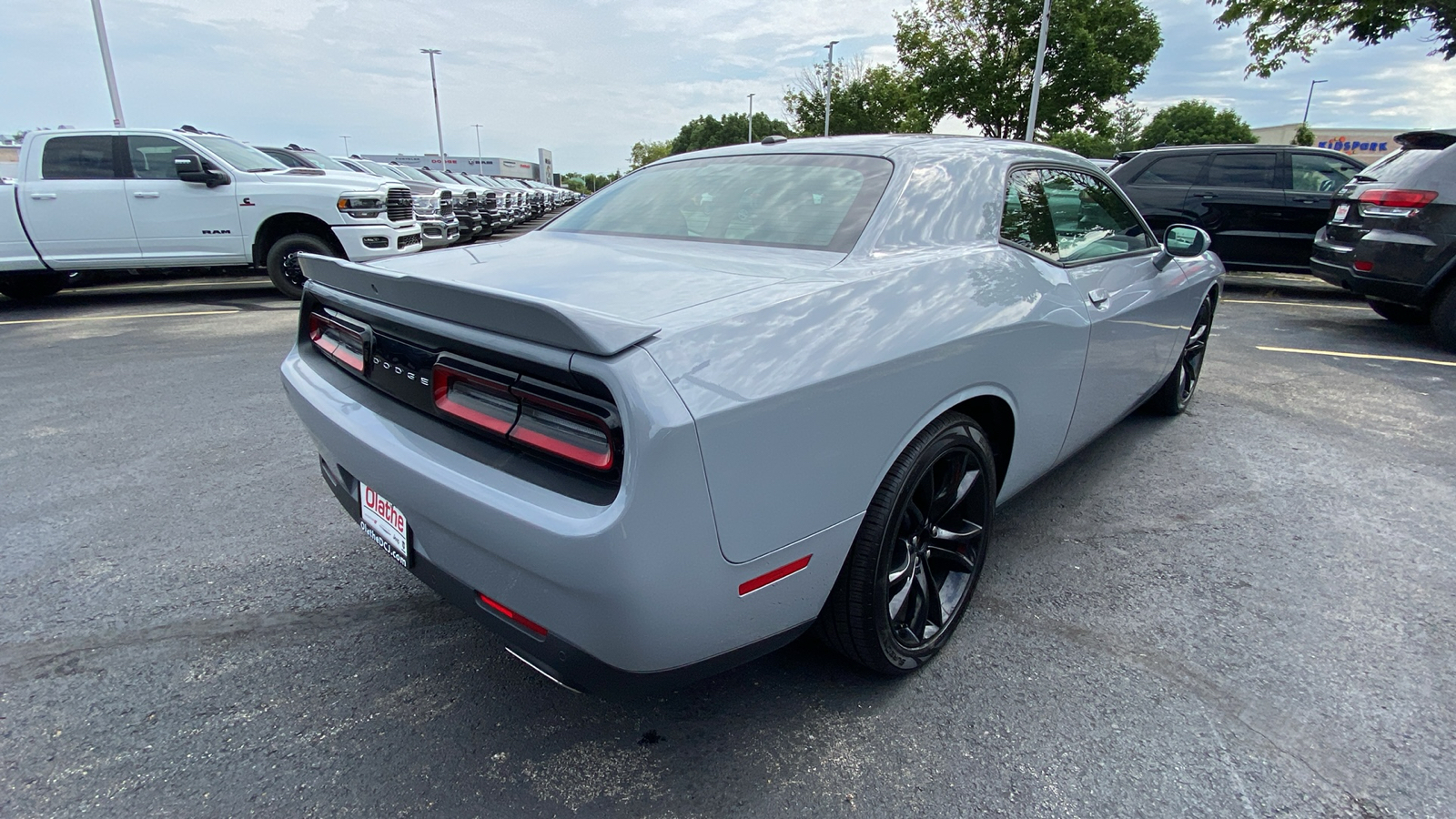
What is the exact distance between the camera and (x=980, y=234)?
7.65 ft

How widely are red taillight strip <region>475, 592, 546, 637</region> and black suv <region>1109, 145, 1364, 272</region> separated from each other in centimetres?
965

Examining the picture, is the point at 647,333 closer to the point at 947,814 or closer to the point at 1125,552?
the point at 947,814

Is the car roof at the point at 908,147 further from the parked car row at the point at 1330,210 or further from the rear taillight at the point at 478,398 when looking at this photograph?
the parked car row at the point at 1330,210

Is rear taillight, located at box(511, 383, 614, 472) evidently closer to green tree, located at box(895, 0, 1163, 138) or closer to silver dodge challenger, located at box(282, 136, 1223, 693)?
silver dodge challenger, located at box(282, 136, 1223, 693)

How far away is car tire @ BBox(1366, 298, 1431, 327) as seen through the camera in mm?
7090

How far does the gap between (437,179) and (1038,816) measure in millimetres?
18641

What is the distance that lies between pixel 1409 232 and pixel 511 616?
24.4 ft

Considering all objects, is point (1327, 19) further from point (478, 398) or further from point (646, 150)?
point (646, 150)

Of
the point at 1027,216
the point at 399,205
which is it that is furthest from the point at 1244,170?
the point at 399,205

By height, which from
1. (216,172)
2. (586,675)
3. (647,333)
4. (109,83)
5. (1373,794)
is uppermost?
(109,83)

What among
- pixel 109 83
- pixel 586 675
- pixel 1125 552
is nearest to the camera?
pixel 586 675

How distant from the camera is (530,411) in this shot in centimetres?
154

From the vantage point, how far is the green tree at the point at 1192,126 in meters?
52.9

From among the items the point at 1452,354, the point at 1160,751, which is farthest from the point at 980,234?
the point at 1452,354
